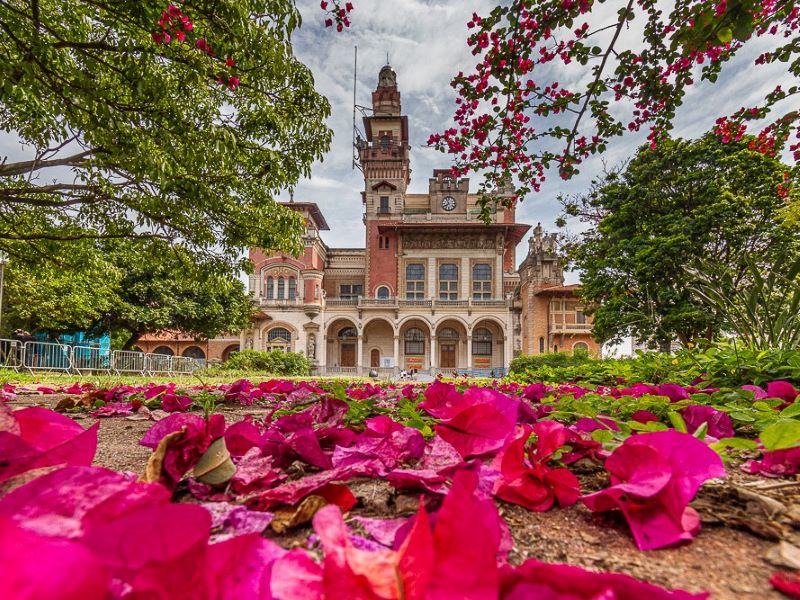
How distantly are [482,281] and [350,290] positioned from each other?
9.25 meters

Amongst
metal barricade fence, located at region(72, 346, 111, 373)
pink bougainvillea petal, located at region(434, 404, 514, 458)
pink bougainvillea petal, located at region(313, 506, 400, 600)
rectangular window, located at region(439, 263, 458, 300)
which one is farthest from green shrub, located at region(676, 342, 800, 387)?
rectangular window, located at region(439, 263, 458, 300)

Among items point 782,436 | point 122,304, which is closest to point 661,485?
point 782,436

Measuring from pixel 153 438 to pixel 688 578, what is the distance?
0.90 m

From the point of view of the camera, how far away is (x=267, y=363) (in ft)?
63.1

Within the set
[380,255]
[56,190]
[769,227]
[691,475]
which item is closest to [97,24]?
[56,190]

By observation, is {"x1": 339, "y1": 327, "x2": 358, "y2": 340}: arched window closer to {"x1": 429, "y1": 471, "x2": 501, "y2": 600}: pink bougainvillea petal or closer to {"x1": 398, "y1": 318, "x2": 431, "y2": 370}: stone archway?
{"x1": 398, "y1": 318, "x2": 431, "y2": 370}: stone archway

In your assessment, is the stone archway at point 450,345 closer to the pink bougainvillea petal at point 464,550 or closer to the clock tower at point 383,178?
the clock tower at point 383,178

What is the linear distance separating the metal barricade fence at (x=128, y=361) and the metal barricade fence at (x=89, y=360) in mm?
188

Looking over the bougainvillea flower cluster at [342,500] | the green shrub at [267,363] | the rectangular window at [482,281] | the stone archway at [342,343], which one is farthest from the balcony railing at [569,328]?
the bougainvillea flower cluster at [342,500]

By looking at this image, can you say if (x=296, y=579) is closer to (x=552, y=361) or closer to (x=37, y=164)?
(x=37, y=164)

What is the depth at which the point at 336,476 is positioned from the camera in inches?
26.8

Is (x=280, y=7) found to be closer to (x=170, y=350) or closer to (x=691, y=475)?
(x=691, y=475)

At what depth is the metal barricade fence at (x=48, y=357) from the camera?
9578 millimetres

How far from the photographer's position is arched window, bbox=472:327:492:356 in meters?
26.5
